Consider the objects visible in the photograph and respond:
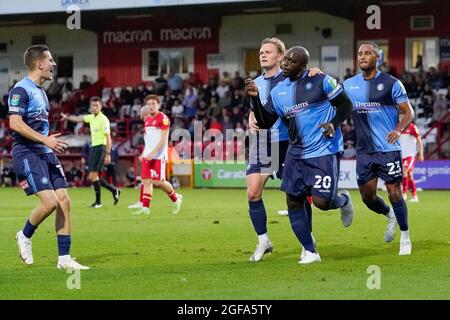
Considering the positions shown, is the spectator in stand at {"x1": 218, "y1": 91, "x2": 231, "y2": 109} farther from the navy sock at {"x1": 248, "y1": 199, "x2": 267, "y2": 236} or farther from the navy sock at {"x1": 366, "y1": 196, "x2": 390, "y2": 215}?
the navy sock at {"x1": 248, "y1": 199, "x2": 267, "y2": 236}

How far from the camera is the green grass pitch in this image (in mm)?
8586

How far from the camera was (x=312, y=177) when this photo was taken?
10703mm

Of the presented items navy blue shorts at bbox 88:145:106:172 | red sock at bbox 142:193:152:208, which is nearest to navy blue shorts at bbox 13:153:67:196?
red sock at bbox 142:193:152:208

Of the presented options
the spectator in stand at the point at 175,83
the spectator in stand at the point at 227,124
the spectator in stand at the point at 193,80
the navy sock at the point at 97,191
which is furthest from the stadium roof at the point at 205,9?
the navy sock at the point at 97,191

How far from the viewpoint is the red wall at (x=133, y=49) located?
142ft

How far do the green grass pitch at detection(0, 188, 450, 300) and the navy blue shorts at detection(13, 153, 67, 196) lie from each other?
2.87 ft

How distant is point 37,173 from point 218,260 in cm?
225

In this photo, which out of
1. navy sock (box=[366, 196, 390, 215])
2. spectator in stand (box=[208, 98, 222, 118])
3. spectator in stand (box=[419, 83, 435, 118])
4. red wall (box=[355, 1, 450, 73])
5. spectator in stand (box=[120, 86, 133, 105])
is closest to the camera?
navy sock (box=[366, 196, 390, 215])

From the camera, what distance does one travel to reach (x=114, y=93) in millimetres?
42375

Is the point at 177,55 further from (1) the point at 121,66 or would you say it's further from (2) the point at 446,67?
(2) the point at 446,67

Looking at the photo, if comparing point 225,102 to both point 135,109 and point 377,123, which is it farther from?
point 377,123

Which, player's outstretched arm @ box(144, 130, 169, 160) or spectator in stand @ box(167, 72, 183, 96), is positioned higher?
spectator in stand @ box(167, 72, 183, 96)

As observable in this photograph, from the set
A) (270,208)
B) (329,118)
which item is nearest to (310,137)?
(329,118)
